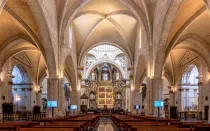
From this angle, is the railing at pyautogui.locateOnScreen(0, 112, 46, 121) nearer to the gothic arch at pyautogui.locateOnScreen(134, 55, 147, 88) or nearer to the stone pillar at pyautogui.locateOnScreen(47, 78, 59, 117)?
the stone pillar at pyautogui.locateOnScreen(47, 78, 59, 117)

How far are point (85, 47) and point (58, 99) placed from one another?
14.3 meters

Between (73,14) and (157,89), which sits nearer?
(157,89)

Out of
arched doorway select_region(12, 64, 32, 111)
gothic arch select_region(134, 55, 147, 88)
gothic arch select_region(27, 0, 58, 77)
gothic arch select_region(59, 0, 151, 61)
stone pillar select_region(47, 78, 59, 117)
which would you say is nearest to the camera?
gothic arch select_region(27, 0, 58, 77)

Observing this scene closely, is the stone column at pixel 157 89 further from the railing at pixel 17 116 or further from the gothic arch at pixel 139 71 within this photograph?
the railing at pixel 17 116

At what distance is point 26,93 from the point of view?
3866cm

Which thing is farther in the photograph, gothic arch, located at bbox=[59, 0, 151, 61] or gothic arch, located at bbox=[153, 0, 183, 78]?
gothic arch, located at bbox=[59, 0, 151, 61]

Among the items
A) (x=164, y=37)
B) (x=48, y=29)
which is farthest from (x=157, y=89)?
(x=48, y=29)

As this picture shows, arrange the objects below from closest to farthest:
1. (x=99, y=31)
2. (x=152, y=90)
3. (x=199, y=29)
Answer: (x=152, y=90)
(x=199, y=29)
(x=99, y=31)

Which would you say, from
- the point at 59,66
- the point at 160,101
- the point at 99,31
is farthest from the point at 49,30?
the point at 99,31

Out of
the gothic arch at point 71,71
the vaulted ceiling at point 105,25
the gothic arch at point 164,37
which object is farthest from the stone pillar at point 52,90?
the gothic arch at point 71,71

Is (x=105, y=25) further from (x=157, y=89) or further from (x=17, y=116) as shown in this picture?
(x=17, y=116)

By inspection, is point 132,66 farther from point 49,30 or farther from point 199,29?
point 49,30

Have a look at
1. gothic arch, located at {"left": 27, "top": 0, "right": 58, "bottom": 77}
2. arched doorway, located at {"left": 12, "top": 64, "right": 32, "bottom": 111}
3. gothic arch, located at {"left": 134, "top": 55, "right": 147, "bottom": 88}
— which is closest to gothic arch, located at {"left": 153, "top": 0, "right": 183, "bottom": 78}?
gothic arch, located at {"left": 27, "top": 0, "right": 58, "bottom": 77}

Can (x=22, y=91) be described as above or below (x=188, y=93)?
above
